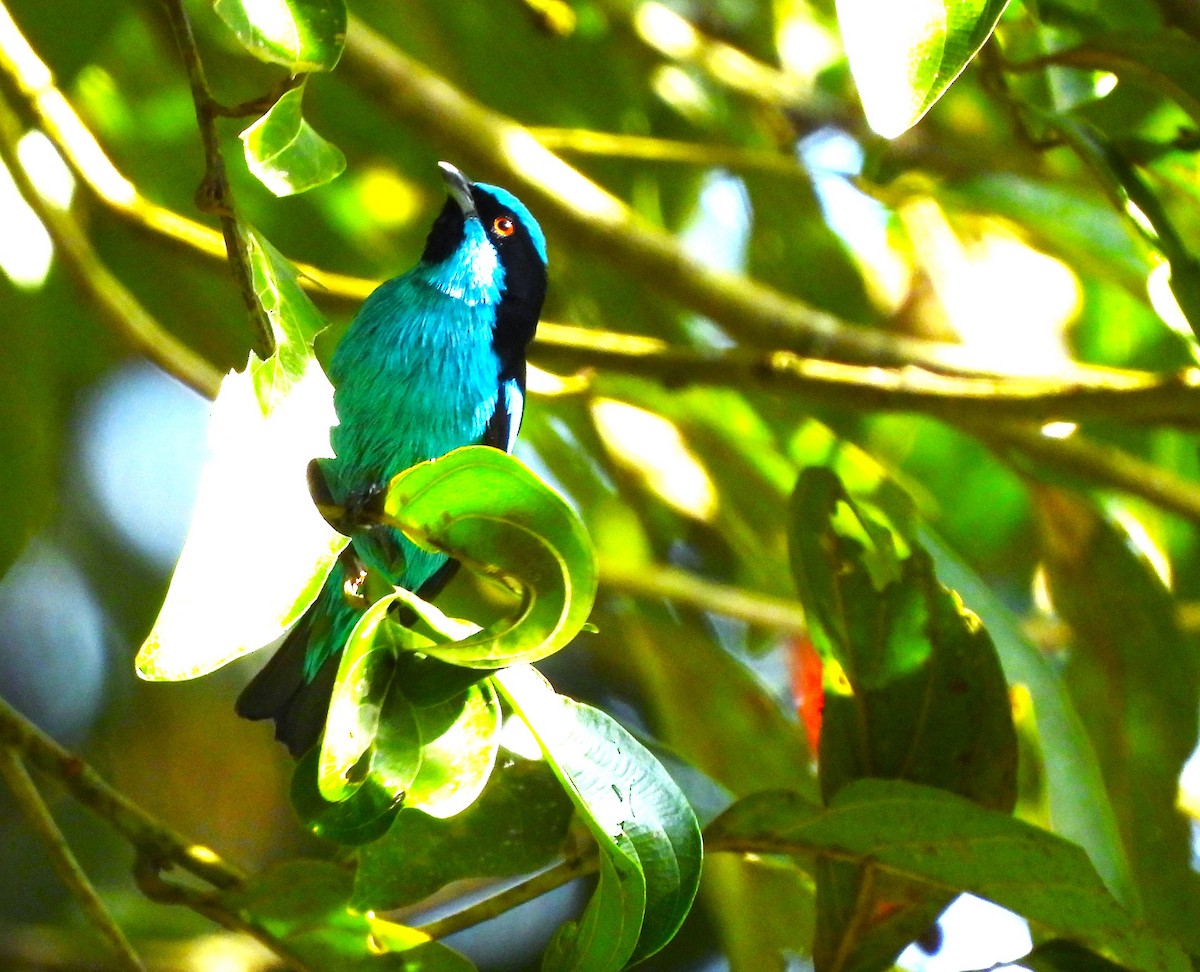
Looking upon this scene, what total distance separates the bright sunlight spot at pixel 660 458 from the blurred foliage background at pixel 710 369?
12mm

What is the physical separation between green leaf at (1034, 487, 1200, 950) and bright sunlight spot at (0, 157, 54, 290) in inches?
87.9

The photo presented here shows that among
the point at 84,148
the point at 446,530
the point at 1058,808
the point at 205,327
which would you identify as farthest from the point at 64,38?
the point at 1058,808

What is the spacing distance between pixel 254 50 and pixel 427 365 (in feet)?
4.13

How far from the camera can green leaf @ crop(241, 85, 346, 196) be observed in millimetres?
1644

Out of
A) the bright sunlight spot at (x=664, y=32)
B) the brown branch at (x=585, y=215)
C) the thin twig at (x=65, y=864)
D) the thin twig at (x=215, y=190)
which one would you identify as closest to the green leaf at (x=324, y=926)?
the thin twig at (x=65, y=864)

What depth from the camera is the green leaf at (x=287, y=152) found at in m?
1.64

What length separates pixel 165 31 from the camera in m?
3.97

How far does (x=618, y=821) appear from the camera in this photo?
1741 millimetres

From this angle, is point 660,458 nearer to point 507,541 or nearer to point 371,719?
point 507,541

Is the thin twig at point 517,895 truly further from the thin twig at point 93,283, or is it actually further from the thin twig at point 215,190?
the thin twig at point 93,283

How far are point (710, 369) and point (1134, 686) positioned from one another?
3.53ft

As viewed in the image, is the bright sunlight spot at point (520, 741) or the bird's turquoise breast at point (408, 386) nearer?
the bright sunlight spot at point (520, 741)

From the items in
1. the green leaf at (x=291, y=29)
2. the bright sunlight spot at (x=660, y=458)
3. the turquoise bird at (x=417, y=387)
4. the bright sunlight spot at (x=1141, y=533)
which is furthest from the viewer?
the bright sunlight spot at (x=1141, y=533)

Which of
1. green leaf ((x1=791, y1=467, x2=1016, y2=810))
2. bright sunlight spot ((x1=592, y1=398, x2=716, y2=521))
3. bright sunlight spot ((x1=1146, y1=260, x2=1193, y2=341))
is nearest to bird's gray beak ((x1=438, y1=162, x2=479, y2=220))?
green leaf ((x1=791, y1=467, x2=1016, y2=810))
